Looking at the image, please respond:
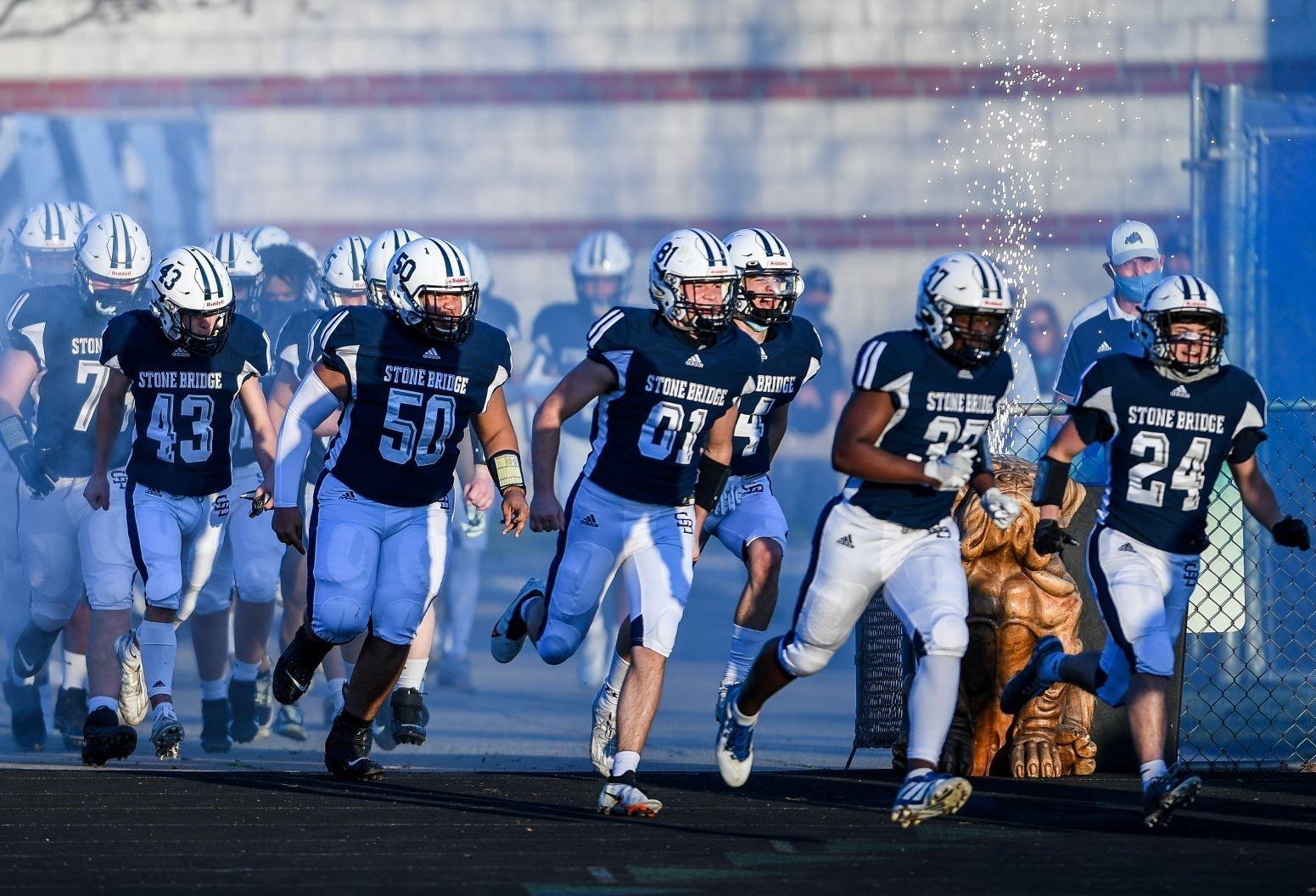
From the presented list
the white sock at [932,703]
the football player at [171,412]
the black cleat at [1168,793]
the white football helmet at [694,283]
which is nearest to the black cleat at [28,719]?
the football player at [171,412]

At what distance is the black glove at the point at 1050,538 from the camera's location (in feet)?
21.9

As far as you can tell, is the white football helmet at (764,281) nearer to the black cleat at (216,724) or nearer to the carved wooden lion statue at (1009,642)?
the carved wooden lion statue at (1009,642)

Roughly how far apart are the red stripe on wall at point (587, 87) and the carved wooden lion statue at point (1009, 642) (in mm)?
10267

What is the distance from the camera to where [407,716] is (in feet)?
25.4

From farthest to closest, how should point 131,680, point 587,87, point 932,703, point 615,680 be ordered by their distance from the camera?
point 587,87 → point 131,680 → point 615,680 → point 932,703

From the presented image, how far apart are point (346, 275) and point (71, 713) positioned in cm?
219

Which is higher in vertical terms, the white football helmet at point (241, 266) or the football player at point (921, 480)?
the white football helmet at point (241, 266)

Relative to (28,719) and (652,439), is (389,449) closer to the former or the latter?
(652,439)

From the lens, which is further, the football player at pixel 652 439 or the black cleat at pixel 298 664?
the black cleat at pixel 298 664

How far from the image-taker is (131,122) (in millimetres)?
17266

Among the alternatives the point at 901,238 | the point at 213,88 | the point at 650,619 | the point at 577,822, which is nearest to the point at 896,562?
the point at 650,619

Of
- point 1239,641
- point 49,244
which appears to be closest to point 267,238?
point 49,244

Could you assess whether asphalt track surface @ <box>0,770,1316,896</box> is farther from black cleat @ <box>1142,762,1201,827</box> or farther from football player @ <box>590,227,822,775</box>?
football player @ <box>590,227,822,775</box>

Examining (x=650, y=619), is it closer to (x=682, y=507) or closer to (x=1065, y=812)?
(x=682, y=507)
